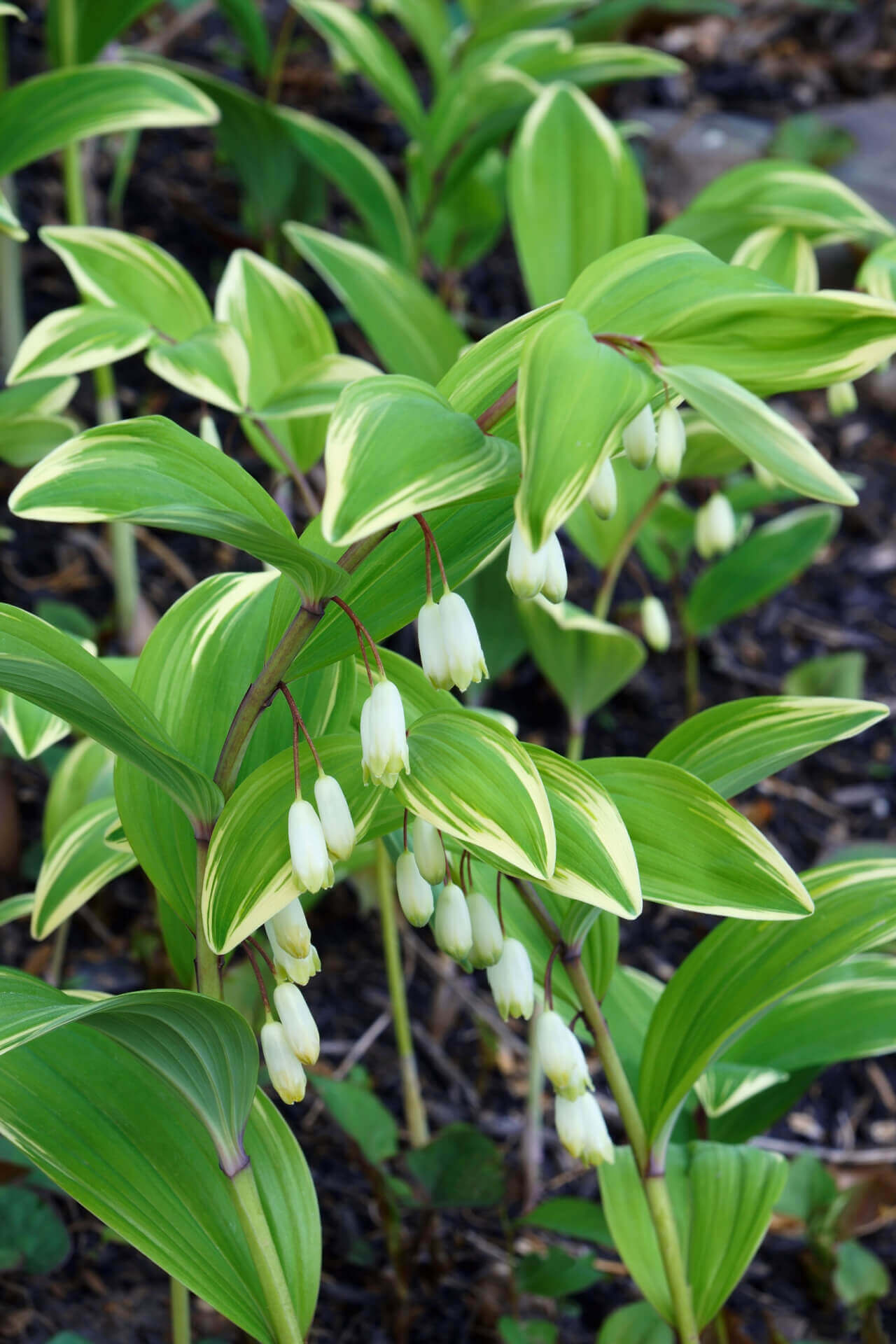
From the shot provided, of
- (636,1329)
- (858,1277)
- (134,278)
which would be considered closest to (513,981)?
(636,1329)

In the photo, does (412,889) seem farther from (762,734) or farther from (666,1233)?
(666,1233)

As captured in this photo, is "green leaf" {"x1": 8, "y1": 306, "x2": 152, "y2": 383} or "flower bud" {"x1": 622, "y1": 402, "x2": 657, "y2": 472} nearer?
"flower bud" {"x1": 622, "y1": 402, "x2": 657, "y2": 472}

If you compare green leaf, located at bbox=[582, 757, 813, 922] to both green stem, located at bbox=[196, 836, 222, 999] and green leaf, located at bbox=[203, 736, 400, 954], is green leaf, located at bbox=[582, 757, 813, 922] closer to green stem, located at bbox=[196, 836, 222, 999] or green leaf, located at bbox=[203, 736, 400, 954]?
green leaf, located at bbox=[203, 736, 400, 954]

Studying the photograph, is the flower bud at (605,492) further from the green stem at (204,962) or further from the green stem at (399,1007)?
the green stem at (399,1007)

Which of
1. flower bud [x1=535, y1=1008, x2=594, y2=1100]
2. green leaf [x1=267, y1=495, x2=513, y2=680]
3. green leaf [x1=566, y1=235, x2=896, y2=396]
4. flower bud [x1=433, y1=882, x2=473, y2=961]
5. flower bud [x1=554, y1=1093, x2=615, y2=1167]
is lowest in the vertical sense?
flower bud [x1=554, y1=1093, x2=615, y2=1167]

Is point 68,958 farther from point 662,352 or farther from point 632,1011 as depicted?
point 662,352

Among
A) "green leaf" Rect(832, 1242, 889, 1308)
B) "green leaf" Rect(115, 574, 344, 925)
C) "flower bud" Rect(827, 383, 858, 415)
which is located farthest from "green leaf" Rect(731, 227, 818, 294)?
"green leaf" Rect(832, 1242, 889, 1308)
